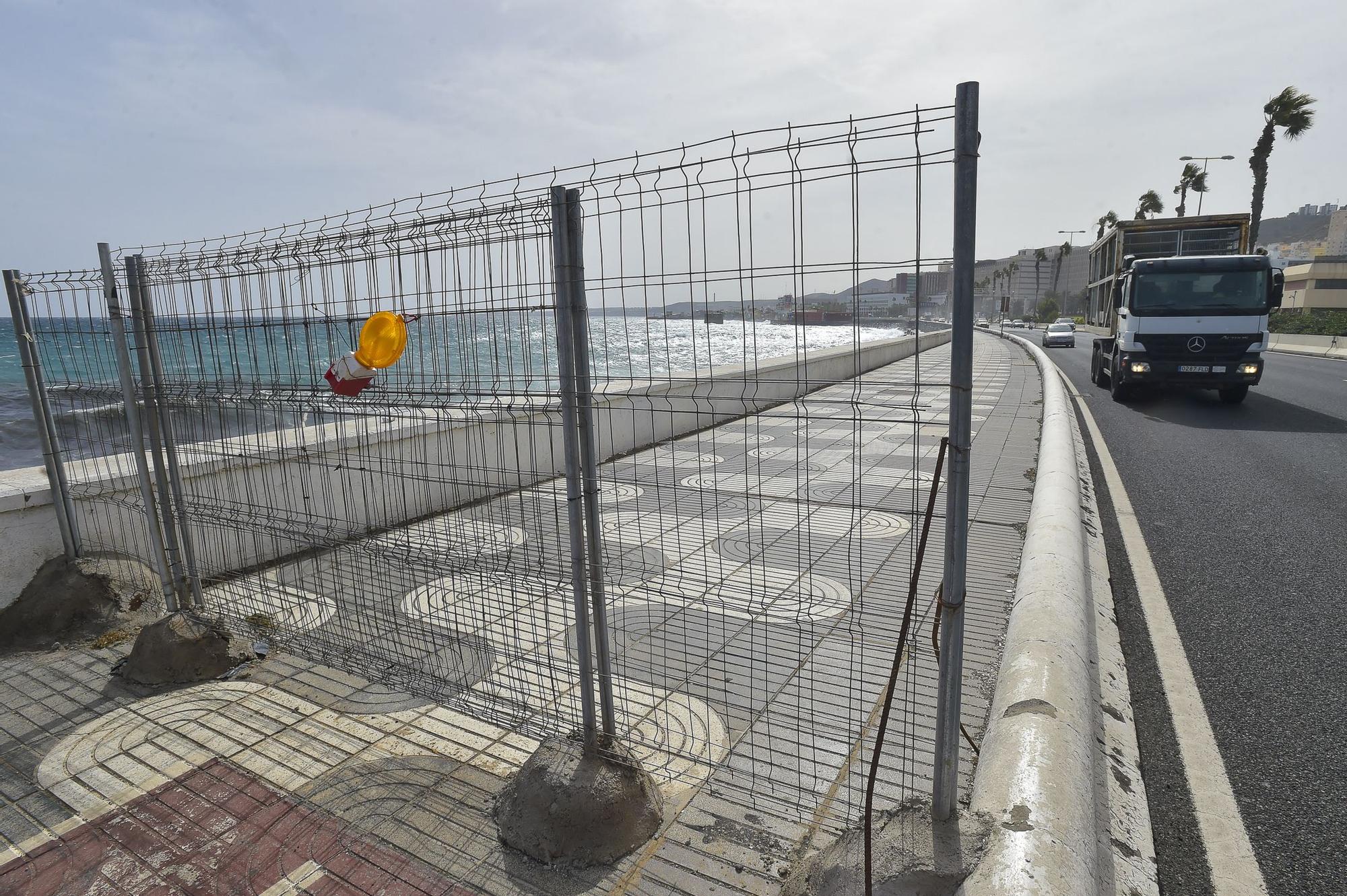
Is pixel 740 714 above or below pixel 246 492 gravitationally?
below

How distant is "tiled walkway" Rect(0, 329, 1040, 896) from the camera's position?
2.69m


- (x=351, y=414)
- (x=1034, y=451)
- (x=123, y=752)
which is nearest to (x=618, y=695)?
(x=351, y=414)

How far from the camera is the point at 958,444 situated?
2104mm

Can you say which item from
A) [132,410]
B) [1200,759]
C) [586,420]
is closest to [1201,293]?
[1200,759]

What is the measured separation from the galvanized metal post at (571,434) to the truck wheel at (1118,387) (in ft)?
46.8

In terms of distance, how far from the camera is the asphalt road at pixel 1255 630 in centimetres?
280

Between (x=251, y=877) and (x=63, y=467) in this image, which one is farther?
(x=63, y=467)

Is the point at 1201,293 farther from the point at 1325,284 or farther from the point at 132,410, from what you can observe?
the point at 1325,284

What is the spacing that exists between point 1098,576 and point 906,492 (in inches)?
98.8

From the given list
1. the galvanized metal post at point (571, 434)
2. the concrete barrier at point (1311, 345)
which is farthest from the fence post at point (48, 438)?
the concrete barrier at point (1311, 345)

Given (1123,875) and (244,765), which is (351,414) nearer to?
(244,765)

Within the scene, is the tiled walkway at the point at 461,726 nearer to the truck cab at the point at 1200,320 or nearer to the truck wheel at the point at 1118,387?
the truck cab at the point at 1200,320

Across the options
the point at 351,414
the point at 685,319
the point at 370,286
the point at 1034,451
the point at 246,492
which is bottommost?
the point at 1034,451

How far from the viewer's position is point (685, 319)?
280cm
